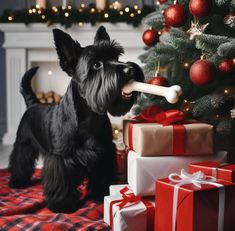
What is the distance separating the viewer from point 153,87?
1.17 meters

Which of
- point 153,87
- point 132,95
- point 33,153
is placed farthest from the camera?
point 33,153

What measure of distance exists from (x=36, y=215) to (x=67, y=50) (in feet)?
2.08

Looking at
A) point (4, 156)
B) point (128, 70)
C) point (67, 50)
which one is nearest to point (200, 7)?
point (128, 70)

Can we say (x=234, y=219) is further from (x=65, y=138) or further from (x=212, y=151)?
(x=65, y=138)

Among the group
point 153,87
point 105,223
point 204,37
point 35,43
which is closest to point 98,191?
point 105,223

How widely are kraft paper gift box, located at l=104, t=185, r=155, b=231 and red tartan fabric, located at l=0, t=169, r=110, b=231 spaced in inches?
3.3

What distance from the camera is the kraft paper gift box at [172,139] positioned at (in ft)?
3.81

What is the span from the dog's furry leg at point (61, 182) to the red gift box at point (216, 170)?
1.57 ft

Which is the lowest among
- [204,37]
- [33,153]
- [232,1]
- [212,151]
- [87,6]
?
[33,153]

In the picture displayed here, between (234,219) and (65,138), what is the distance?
0.67m

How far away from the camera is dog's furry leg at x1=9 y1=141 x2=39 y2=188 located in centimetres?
174

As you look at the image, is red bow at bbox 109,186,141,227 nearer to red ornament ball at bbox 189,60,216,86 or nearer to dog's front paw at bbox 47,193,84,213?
dog's front paw at bbox 47,193,84,213

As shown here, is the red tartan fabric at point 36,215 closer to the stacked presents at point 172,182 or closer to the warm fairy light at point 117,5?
the stacked presents at point 172,182

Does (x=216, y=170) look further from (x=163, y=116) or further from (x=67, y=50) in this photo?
(x=67, y=50)
